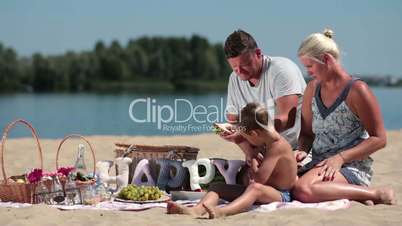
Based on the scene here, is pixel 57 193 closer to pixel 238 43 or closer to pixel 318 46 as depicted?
pixel 238 43

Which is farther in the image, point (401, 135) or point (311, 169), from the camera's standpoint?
point (401, 135)

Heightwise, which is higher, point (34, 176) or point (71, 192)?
point (34, 176)

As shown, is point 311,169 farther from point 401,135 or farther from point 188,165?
point 401,135

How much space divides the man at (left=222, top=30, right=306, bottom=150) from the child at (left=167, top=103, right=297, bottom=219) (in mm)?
370

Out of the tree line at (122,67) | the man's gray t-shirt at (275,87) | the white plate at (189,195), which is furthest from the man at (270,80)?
the tree line at (122,67)

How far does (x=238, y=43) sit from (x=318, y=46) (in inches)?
21.1

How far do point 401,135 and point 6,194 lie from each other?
8252 millimetres

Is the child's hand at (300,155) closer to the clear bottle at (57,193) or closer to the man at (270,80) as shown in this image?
the man at (270,80)

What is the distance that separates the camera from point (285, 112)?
475cm

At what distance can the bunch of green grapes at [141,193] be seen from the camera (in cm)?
465

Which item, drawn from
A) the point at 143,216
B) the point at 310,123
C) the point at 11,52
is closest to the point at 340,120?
the point at 310,123

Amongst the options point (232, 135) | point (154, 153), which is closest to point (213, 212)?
point (232, 135)

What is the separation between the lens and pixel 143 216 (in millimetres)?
4129

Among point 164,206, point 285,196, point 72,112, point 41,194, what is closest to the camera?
point 285,196
